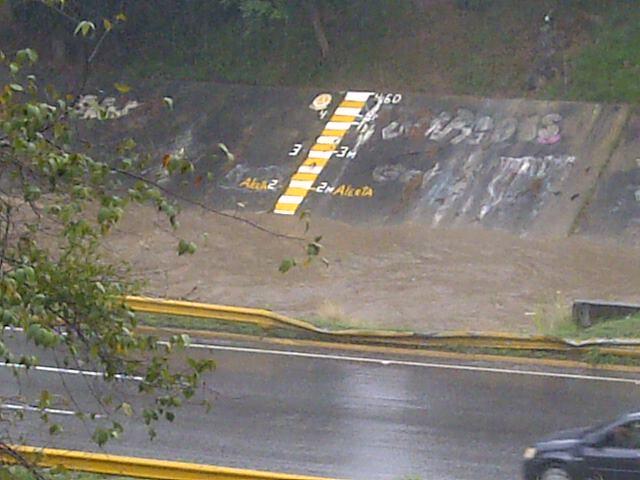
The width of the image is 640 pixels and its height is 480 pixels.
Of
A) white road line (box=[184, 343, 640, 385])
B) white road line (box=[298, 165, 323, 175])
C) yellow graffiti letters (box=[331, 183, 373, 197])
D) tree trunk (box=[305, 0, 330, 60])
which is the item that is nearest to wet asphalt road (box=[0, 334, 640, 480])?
white road line (box=[184, 343, 640, 385])

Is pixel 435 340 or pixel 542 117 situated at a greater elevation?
pixel 542 117

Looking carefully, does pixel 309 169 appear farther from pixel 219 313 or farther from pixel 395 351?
pixel 395 351

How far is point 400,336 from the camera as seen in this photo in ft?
63.1

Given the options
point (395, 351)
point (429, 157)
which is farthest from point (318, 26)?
point (395, 351)

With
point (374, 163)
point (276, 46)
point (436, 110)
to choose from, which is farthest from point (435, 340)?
point (276, 46)

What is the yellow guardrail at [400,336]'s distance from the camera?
706 inches

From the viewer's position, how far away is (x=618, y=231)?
2745cm

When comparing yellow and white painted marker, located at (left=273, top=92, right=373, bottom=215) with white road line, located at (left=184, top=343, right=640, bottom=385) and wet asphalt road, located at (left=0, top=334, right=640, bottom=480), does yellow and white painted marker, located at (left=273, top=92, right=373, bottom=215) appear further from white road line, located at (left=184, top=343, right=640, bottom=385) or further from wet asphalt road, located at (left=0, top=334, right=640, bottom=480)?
wet asphalt road, located at (left=0, top=334, right=640, bottom=480)

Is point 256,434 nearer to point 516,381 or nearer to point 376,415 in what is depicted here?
point 376,415

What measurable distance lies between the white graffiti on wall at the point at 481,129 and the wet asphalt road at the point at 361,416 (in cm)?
1400

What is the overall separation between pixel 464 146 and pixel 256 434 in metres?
17.9

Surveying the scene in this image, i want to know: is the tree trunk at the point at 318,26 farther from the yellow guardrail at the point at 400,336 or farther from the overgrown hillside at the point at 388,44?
the yellow guardrail at the point at 400,336

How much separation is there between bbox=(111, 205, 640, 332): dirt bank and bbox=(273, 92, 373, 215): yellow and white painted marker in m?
0.90

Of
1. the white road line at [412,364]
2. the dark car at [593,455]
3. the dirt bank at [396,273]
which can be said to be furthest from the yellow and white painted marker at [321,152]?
the dark car at [593,455]
